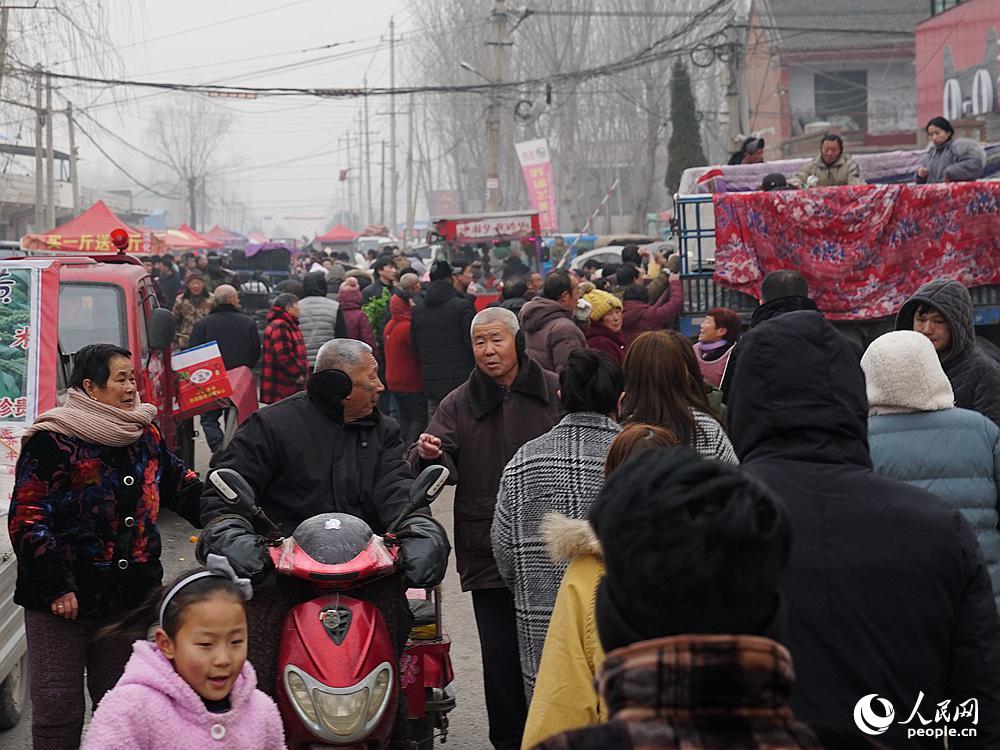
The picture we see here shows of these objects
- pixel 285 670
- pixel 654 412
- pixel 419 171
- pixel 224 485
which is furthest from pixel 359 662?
pixel 419 171

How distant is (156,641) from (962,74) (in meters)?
30.2

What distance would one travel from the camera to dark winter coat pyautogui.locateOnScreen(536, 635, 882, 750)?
1.75 meters

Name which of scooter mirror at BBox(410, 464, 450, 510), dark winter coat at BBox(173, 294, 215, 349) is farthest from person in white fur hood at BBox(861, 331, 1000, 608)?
dark winter coat at BBox(173, 294, 215, 349)

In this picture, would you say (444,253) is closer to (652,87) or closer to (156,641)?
(156,641)

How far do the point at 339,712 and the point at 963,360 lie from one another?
3.07 m

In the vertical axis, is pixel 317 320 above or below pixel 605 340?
above

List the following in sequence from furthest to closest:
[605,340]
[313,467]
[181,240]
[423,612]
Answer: [181,240], [605,340], [423,612], [313,467]

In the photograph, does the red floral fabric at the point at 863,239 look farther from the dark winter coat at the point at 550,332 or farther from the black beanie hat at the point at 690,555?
the black beanie hat at the point at 690,555

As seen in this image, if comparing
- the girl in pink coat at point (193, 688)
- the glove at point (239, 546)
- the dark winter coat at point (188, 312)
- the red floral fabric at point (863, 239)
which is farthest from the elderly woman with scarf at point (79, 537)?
the dark winter coat at point (188, 312)

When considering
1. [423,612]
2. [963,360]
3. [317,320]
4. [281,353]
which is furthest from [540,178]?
[423,612]

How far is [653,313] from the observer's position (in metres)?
11.8

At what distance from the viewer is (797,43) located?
157 ft

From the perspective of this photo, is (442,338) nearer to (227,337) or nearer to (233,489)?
(227,337)

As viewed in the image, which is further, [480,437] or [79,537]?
[480,437]
